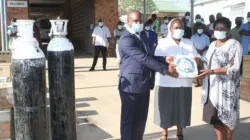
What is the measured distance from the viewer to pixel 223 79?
13.0 feet

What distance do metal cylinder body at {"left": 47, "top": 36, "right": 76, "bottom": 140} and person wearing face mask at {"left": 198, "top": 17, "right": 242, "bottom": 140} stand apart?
1662mm

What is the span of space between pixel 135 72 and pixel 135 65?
0.07m

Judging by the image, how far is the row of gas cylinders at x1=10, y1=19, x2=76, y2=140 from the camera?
251 cm

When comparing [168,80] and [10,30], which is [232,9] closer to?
[10,30]

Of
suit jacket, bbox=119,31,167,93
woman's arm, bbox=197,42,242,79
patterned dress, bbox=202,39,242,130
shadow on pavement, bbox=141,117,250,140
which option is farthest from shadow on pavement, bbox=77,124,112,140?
woman's arm, bbox=197,42,242,79

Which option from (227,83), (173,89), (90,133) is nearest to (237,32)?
(173,89)

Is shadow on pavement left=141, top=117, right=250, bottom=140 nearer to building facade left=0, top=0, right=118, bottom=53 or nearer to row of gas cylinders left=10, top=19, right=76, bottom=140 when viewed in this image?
row of gas cylinders left=10, top=19, right=76, bottom=140

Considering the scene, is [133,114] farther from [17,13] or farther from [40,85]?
[17,13]

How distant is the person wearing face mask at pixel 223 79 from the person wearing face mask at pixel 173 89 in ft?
1.08

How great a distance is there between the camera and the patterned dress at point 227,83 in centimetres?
388

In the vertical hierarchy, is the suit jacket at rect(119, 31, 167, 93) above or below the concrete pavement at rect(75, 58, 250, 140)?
above

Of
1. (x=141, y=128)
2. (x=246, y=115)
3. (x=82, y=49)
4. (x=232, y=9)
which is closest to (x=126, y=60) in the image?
(x=141, y=128)

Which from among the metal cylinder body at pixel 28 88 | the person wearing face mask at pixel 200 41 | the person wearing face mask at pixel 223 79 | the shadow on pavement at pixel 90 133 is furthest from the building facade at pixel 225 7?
the metal cylinder body at pixel 28 88

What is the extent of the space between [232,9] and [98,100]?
20.4m
